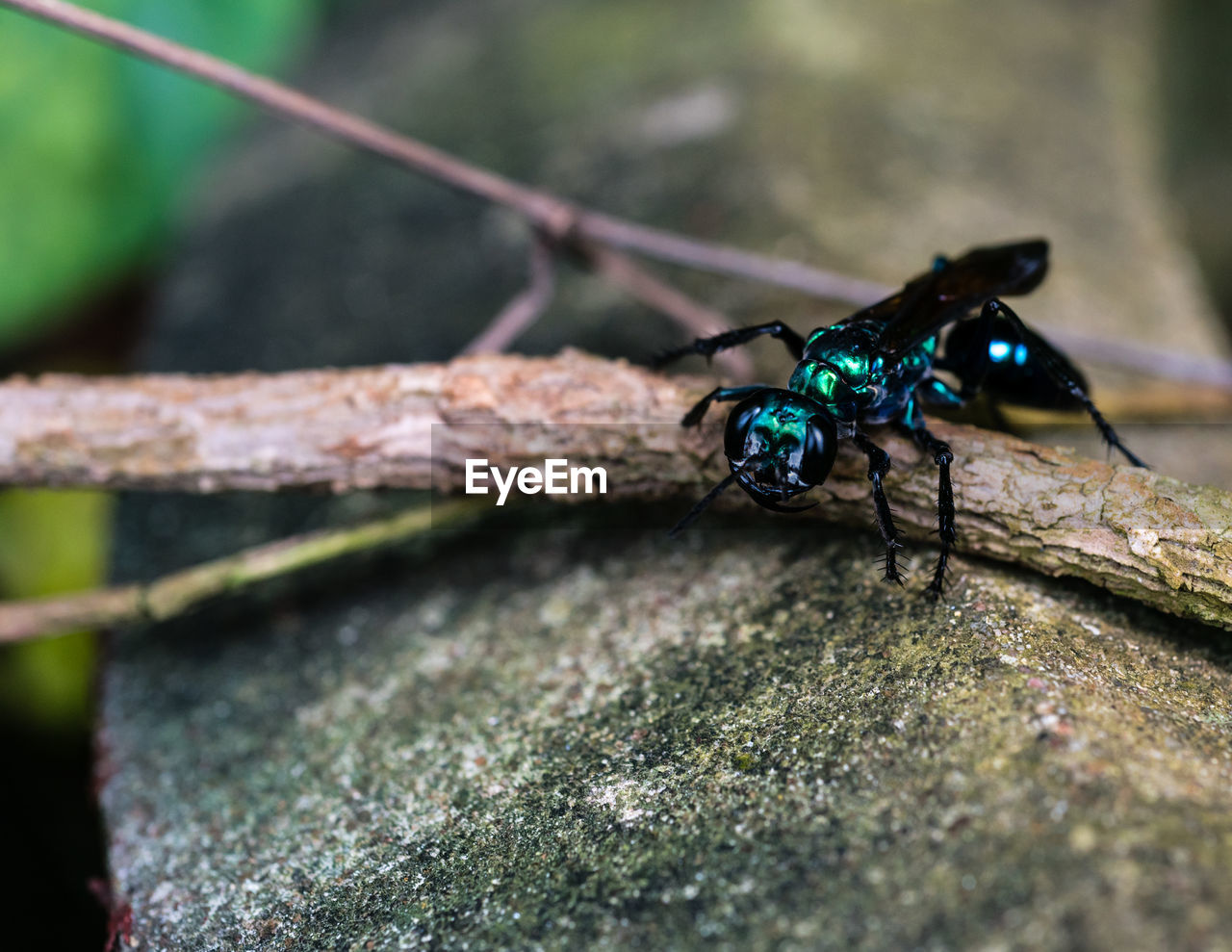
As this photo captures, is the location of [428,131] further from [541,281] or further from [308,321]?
[541,281]

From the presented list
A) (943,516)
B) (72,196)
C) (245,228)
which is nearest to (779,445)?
(943,516)

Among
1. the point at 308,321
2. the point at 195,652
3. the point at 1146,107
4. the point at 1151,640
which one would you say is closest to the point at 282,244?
the point at 308,321

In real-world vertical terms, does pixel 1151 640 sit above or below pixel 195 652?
above

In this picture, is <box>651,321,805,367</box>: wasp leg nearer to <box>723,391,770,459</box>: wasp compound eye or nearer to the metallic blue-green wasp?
the metallic blue-green wasp

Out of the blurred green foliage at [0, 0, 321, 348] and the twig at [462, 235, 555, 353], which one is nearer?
the twig at [462, 235, 555, 353]

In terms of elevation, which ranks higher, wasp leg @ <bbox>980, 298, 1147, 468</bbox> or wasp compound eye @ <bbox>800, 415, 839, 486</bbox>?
wasp leg @ <bbox>980, 298, 1147, 468</bbox>

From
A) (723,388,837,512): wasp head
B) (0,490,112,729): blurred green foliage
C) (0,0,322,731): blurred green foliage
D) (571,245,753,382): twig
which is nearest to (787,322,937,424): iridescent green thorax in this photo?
(723,388,837,512): wasp head

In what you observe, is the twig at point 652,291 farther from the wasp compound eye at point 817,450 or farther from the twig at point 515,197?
the wasp compound eye at point 817,450
